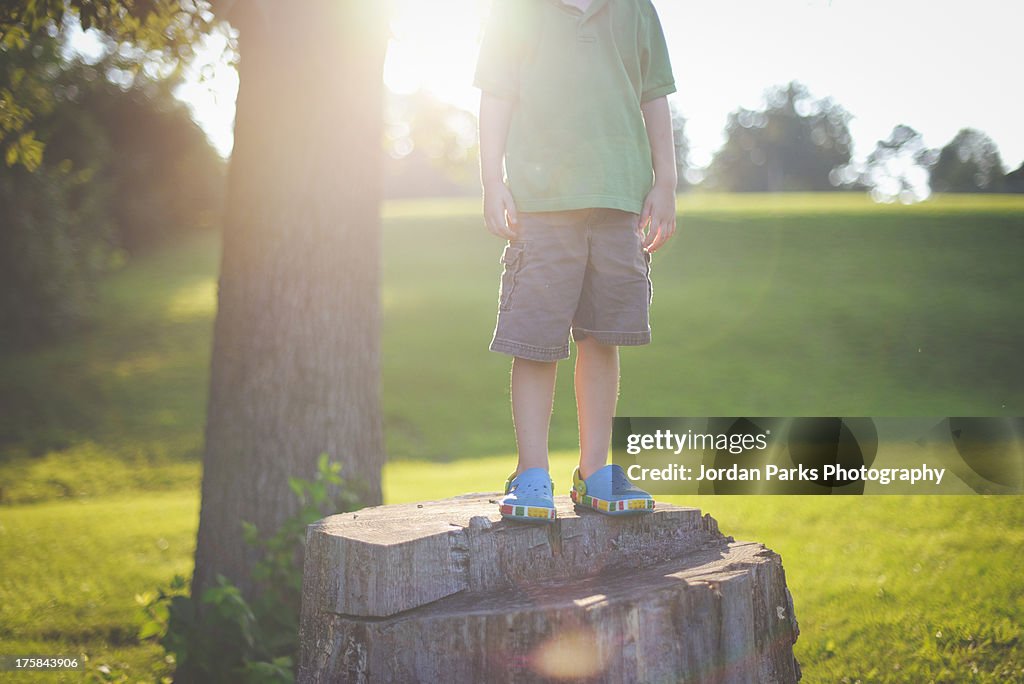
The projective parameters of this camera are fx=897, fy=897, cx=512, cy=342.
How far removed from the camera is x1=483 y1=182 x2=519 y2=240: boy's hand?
9.41 ft

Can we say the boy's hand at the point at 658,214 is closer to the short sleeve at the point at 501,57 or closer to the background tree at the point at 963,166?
the short sleeve at the point at 501,57

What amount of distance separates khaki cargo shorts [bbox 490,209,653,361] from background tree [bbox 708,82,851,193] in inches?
1494

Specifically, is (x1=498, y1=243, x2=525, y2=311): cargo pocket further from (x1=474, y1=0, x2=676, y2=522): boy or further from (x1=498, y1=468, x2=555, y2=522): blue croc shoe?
(x1=498, y1=468, x2=555, y2=522): blue croc shoe

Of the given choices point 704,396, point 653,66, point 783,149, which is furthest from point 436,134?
point 783,149

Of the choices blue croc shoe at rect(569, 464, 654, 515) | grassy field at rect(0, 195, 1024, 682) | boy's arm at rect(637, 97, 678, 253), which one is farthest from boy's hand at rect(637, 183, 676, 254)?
grassy field at rect(0, 195, 1024, 682)

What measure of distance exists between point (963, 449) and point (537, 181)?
365 inches

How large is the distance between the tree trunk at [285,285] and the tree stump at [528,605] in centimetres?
219

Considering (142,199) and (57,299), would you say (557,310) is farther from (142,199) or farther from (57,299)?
(142,199)

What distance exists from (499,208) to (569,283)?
0.33 m

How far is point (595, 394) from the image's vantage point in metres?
3.04

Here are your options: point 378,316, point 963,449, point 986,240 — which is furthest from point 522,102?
point 986,240

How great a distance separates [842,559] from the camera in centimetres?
601

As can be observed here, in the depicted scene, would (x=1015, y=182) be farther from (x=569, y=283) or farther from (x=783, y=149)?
(x=783, y=149)

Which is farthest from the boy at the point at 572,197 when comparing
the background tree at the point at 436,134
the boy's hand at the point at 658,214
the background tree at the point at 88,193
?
the background tree at the point at 88,193
